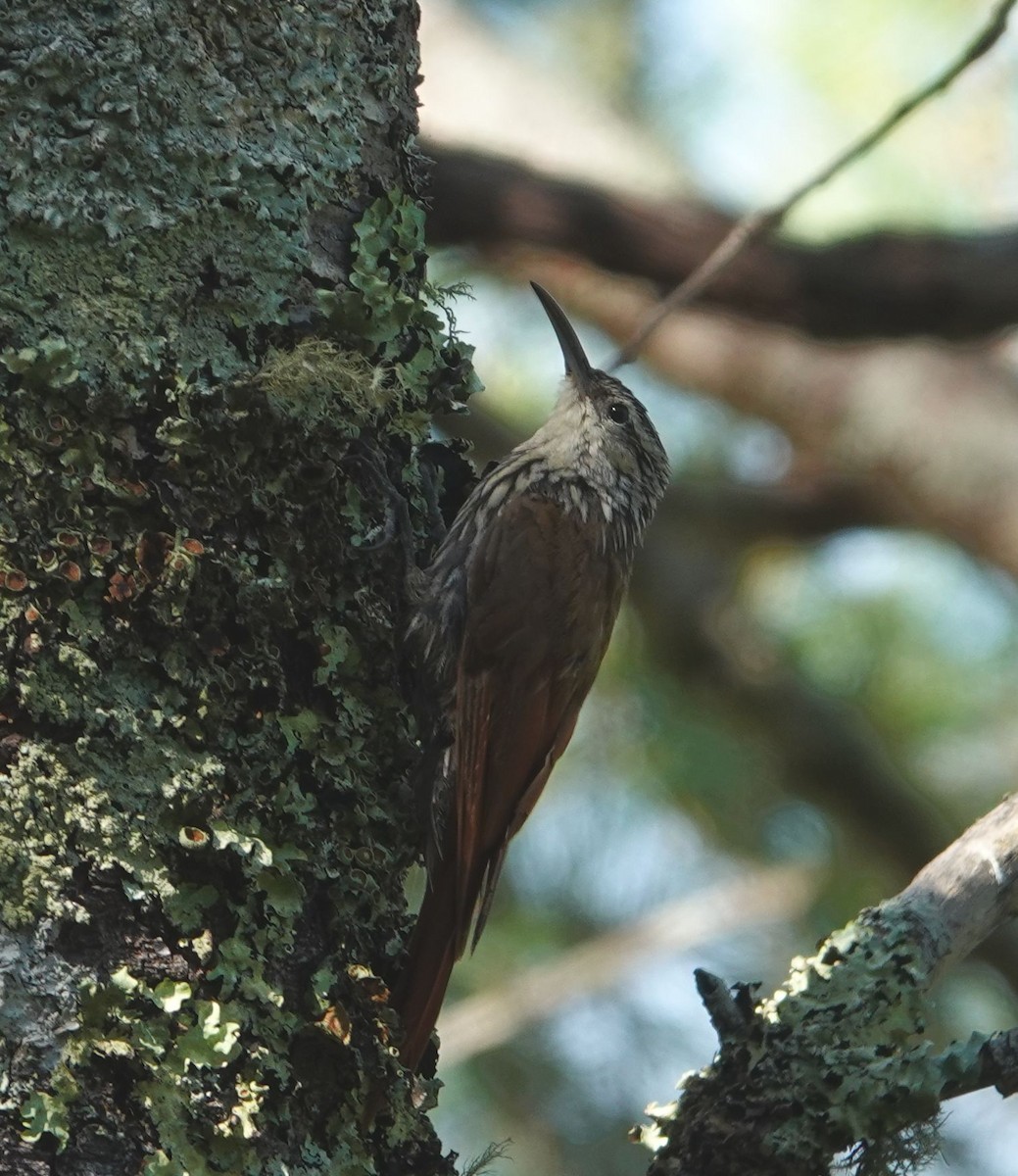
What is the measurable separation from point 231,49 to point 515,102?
4.87m

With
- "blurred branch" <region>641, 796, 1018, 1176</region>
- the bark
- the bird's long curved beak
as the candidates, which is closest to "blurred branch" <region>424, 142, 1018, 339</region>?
the bird's long curved beak

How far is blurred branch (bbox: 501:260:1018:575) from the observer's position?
5273 millimetres

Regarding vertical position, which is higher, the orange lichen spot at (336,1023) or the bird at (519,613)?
the bird at (519,613)

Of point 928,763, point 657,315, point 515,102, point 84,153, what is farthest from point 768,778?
point 84,153

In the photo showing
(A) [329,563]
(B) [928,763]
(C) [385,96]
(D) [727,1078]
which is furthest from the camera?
(B) [928,763]

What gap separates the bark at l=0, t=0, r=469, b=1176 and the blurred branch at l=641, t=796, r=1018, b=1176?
1.21ft

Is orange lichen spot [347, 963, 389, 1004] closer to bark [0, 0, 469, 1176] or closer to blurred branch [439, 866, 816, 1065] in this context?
bark [0, 0, 469, 1176]

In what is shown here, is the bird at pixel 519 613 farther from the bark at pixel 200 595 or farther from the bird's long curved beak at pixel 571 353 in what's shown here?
the bark at pixel 200 595

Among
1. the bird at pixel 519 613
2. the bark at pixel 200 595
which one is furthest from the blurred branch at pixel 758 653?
the bark at pixel 200 595

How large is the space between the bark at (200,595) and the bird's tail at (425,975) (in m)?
0.11

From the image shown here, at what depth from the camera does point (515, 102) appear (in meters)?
6.77

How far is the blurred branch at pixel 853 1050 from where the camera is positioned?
1.75 metres

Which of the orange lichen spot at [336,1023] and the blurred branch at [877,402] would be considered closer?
the orange lichen spot at [336,1023]

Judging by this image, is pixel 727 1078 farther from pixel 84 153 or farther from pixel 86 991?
pixel 84 153
